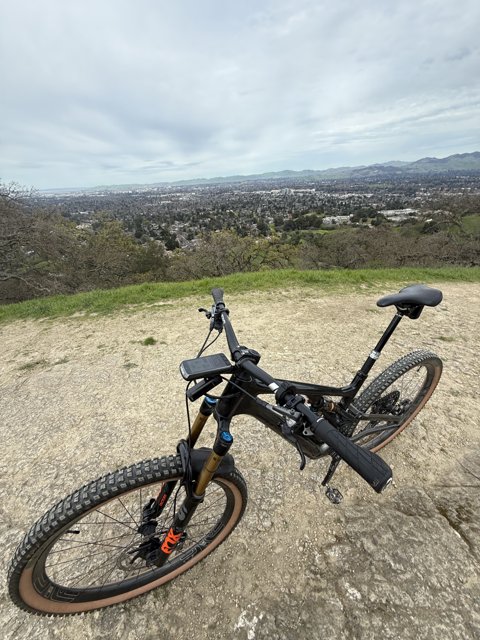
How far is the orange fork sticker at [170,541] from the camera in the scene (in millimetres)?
2229

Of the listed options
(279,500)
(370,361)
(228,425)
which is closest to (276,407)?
(228,425)

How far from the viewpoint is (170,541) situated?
7.34 ft

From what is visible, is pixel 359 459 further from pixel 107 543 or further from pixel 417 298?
pixel 107 543

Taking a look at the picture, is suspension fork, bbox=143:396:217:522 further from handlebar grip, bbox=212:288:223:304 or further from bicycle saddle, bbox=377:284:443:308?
bicycle saddle, bbox=377:284:443:308

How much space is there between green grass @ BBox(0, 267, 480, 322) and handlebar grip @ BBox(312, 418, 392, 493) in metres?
7.76

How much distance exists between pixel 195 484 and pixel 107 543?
54.1 inches

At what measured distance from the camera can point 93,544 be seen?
269 cm

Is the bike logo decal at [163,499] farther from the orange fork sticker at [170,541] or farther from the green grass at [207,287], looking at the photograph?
the green grass at [207,287]

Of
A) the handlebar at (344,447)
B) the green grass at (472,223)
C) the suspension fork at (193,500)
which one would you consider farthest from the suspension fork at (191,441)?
the green grass at (472,223)

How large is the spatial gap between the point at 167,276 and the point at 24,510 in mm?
25511

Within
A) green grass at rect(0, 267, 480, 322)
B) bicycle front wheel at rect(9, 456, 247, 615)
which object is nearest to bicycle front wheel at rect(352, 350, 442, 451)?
bicycle front wheel at rect(9, 456, 247, 615)

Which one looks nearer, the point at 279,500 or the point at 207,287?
the point at 279,500

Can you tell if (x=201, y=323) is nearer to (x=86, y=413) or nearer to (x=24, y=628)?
(x=86, y=413)

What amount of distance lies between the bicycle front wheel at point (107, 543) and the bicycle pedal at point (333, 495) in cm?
97
